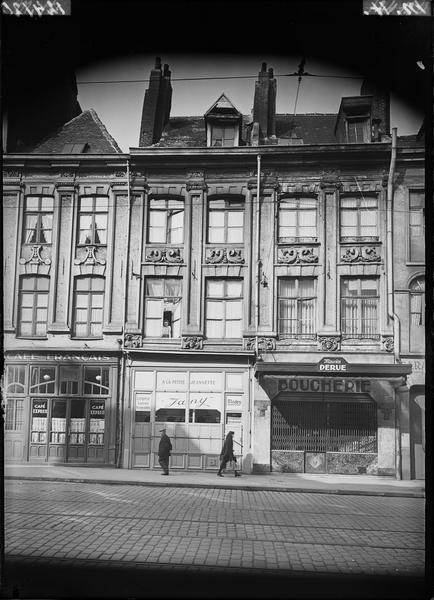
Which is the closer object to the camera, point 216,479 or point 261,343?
point 216,479

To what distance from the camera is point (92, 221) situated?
765cm

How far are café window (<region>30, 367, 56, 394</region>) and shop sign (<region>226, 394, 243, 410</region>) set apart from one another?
2171 millimetres

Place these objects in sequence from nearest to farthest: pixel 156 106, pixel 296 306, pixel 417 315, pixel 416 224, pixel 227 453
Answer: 1. pixel 417 315
2. pixel 416 224
3. pixel 227 453
4. pixel 156 106
5. pixel 296 306

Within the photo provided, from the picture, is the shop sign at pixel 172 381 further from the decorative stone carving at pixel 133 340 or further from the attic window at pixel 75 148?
the attic window at pixel 75 148

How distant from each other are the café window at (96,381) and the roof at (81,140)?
2776 mm

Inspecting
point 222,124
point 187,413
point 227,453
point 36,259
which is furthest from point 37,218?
point 227,453

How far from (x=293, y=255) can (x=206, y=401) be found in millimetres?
2185

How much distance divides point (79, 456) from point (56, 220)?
2937 millimetres

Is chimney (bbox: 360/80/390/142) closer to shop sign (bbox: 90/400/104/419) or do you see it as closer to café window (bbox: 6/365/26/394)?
shop sign (bbox: 90/400/104/419)

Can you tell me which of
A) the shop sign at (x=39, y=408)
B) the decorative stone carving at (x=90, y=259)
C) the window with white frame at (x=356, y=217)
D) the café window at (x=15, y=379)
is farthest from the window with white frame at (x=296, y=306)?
the café window at (x=15, y=379)

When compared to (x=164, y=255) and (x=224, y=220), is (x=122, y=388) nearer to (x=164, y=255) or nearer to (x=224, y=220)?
(x=164, y=255)

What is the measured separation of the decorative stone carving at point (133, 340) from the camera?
25.2 ft

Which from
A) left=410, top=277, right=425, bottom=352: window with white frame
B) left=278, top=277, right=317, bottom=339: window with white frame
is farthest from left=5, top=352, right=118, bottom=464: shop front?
left=410, top=277, right=425, bottom=352: window with white frame

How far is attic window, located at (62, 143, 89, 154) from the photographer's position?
7492 mm
